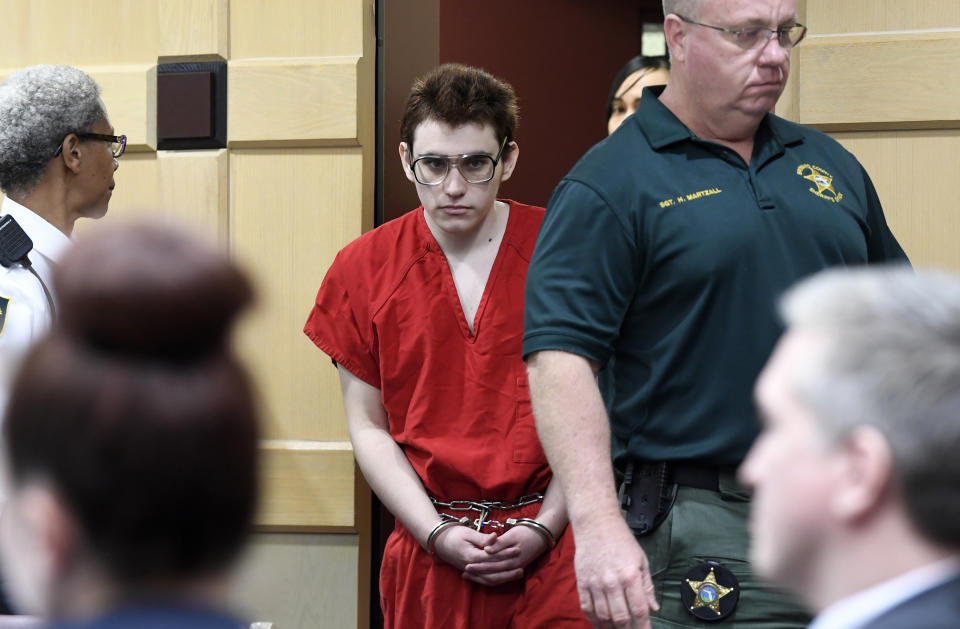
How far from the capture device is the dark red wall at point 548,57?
14.6ft

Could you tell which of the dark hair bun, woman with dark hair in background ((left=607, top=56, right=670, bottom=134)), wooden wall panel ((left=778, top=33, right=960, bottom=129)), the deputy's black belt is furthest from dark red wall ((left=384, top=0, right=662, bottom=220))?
the dark hair bun

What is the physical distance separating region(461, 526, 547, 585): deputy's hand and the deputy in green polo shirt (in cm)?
38

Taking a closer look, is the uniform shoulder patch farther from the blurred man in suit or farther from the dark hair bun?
the blurred man in suit

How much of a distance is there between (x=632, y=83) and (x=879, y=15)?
0.82m

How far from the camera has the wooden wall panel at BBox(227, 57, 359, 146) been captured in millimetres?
2746

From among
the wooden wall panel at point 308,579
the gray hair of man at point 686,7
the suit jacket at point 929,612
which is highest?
the gray hair of man at point 686,7

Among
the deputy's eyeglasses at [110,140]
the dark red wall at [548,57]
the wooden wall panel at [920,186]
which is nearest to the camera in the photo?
the deputy's eyeglasses at [110,140]

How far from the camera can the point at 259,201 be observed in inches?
110

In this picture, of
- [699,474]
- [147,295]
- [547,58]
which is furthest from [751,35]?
[547,58]

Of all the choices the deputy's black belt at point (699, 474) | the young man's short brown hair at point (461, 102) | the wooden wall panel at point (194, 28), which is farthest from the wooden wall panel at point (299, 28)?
the deputy's black belt at point (699, 474)

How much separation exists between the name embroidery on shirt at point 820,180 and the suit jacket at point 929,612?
3.63 ft

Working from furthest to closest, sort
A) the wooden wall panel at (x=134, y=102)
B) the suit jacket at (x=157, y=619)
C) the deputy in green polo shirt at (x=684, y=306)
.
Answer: the wooden wall panel at (x=134, y=102) → the deputy in green polo shirt at (x=684, y=306) → the suit jacket at (x=157, y=619)

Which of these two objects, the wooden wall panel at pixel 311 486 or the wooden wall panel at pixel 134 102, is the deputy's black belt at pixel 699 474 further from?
the wooden wall panel at pixel 134 102

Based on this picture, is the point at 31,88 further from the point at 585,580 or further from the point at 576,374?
the point at 585,580
